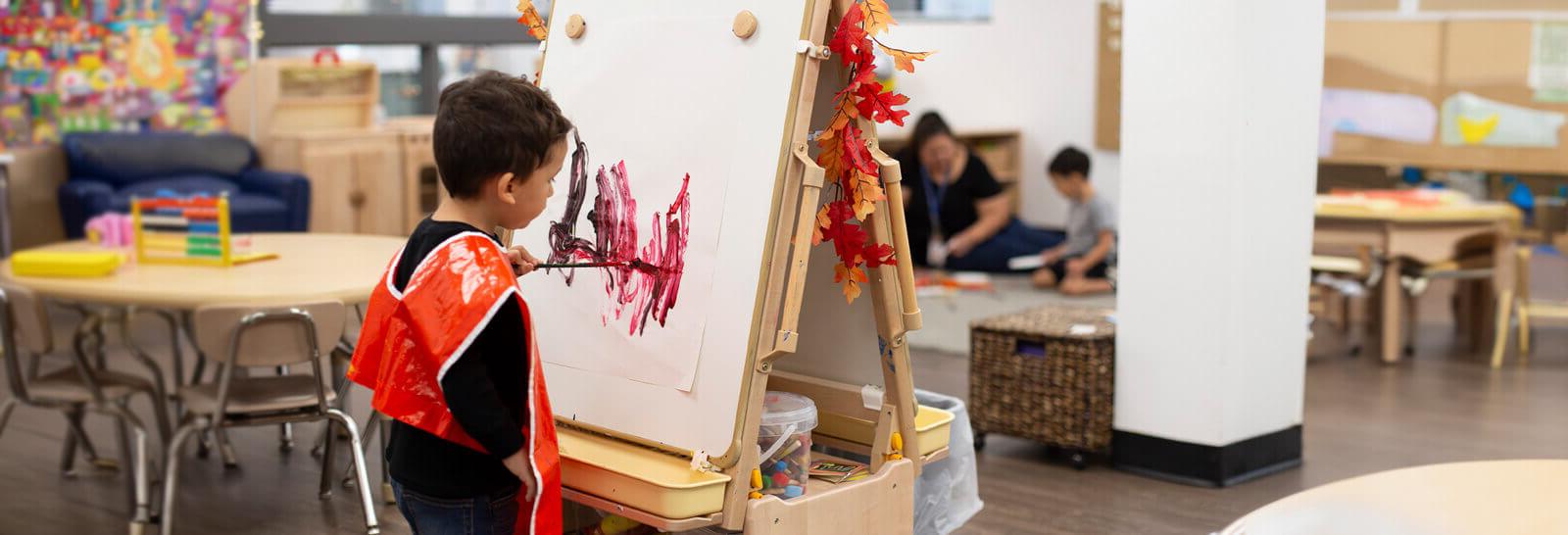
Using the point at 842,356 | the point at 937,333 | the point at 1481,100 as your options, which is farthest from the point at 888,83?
the point at 842,356

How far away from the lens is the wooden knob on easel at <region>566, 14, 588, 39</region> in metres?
2.60

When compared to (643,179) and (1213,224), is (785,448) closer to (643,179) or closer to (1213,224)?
(643,179)

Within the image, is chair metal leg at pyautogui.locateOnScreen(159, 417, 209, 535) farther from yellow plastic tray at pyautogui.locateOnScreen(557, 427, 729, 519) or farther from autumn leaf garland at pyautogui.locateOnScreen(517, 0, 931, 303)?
autumn leaf garland at pyautogui.locateOnScreen(517, 0, 931, 303)

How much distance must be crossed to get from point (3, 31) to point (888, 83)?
481 centimetres

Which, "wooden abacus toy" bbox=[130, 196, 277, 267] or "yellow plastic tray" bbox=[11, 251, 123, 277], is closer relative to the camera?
"yellow plastic tray" bbox=[11, 251, 123, 277]

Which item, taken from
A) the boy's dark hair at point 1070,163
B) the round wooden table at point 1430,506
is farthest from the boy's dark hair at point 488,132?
the boy's dark hair at point 1070,163

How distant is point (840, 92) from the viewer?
7.58ft

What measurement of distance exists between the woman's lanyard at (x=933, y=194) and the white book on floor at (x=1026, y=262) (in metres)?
0.48

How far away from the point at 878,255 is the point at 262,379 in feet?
6.78

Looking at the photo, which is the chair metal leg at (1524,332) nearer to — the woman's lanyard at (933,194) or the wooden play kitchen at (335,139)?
the woman's lanyard at (933,194)

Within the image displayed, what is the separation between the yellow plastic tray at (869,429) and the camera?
2570mm

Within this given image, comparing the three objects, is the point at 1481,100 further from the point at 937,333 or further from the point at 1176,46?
the point at 1176,46

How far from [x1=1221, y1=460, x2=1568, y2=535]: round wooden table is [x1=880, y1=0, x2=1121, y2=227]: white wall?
728cm

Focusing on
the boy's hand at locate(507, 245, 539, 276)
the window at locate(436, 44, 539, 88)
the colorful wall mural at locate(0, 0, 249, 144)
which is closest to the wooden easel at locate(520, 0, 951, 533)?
the boy's hand at locate(507, 245, 539, 276)
